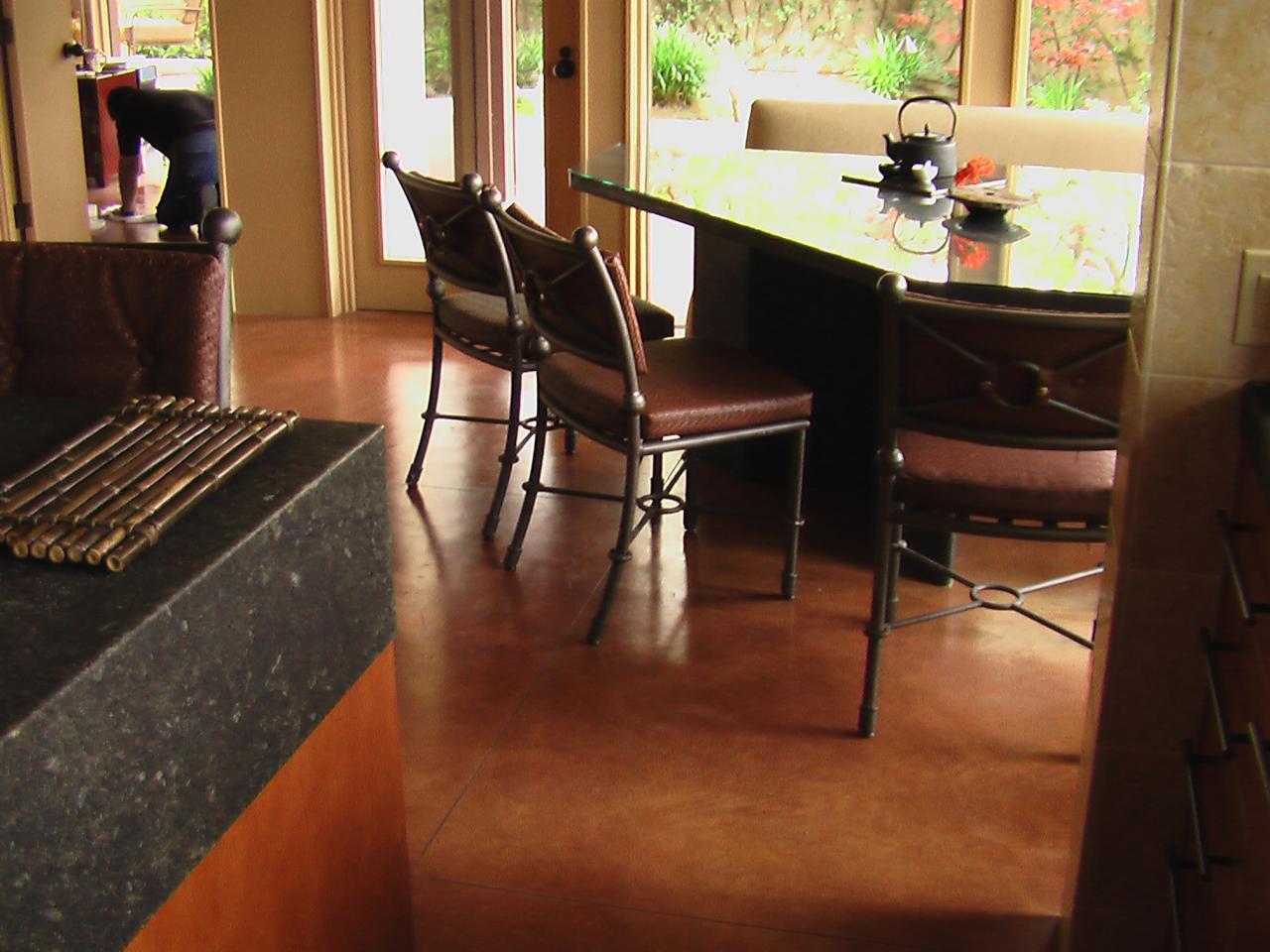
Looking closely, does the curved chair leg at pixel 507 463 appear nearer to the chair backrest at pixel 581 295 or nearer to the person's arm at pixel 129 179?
the chair backrest at pixel 581 295

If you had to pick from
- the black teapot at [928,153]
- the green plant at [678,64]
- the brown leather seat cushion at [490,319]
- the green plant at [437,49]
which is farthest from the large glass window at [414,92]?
the black teapot at [928,153]

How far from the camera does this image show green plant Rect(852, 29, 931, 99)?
5250 millimetres

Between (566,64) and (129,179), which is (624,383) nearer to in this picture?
(566,64)

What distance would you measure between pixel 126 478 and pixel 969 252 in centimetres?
217

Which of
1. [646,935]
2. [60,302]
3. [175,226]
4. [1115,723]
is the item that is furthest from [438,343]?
[175,226]

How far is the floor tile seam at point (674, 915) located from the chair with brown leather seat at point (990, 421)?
0.60 m

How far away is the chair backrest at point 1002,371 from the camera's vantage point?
2318 mm

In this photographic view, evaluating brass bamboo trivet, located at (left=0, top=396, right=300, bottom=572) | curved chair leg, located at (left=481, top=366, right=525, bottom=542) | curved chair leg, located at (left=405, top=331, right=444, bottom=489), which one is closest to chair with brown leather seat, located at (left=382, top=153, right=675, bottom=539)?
curved chair leg, located at (left=481, top=366, right=525, bottom=542)

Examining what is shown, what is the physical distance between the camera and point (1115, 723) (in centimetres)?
184

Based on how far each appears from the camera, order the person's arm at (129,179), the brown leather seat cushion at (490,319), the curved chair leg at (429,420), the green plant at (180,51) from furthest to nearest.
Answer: the green plant at (180,51) → the person's arm at (129,179) → the curved chair leg at (429,420) → the brown leather seat cushion at (490,319)

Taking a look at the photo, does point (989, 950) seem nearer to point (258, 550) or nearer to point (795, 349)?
point (258, 550)

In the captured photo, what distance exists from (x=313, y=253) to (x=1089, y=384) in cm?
409

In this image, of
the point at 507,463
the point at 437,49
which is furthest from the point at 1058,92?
the point at 507,463

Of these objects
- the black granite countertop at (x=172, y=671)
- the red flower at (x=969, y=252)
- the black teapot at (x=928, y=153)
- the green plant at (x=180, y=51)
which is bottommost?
the black granite countertop at (x=172, y=671)
